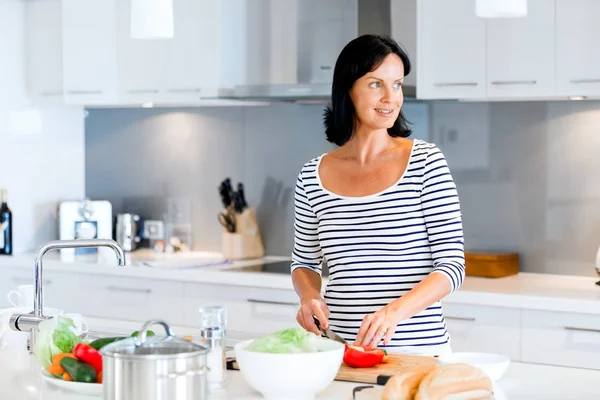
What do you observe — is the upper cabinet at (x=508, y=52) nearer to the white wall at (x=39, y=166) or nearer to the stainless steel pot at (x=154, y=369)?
the white wall at (x=39, y=166)

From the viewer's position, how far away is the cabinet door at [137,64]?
173 inches

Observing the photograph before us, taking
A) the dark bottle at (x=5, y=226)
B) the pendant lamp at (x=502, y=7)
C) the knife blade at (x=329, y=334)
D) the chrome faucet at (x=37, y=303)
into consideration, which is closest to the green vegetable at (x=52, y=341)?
the chrome faucet at (x=37, y=303)

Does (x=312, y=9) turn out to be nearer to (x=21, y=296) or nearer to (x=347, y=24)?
(x=347, y=24)

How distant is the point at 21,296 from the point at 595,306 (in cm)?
180

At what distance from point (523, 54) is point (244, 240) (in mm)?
1596

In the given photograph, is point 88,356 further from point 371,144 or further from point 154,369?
point 371,144

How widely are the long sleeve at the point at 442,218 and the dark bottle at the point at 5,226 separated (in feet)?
9.41

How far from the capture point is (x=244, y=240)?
14.8ft

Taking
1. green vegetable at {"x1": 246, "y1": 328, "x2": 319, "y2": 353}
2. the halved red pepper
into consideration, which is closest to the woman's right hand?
the halved red pepper

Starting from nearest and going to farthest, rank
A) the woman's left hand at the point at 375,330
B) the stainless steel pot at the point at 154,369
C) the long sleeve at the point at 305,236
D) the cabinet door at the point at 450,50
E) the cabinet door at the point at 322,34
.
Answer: the stainless steel pot at the point at 154,369 < the woman's left hand at the point at 375,330 < the long sleeve at the point at 305,236 < the cabinet door at the point at 450,50 < the cabinet door at the point at 322,34

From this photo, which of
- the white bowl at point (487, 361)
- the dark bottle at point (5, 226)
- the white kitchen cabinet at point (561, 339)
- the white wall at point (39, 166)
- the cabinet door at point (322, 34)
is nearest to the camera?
the white bowl at point (487, 361)

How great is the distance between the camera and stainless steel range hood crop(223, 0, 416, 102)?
394cm

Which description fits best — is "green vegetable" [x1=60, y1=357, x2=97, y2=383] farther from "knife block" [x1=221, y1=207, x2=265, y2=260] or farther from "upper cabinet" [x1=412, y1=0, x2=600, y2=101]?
"knife block" [x1=221, y1=207, x2=265, y2=260]

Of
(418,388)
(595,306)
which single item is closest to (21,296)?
(418,388)
